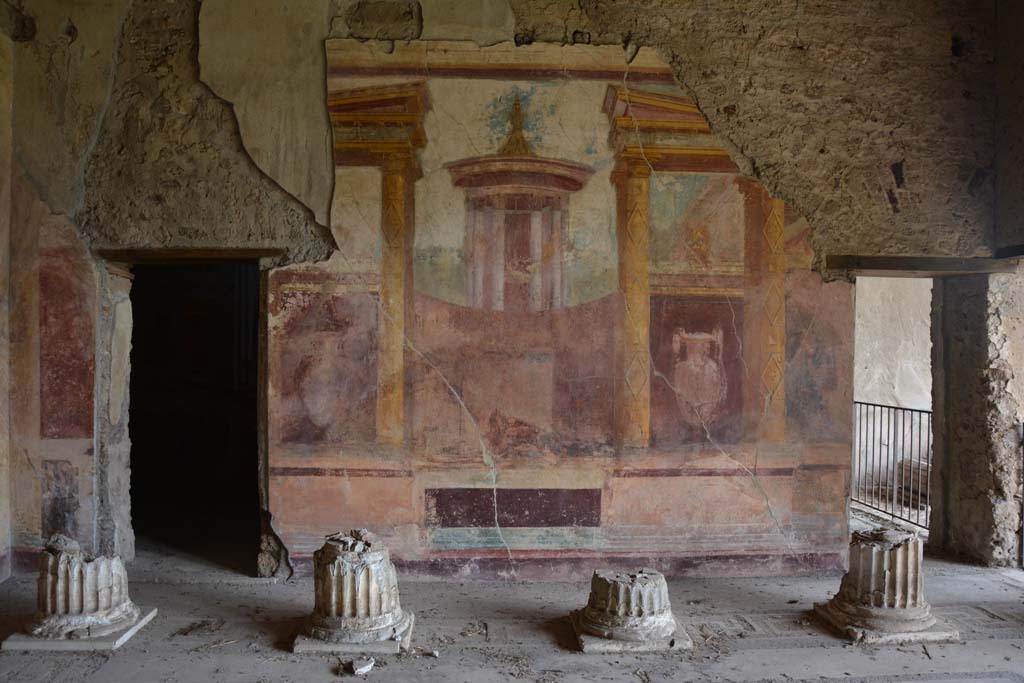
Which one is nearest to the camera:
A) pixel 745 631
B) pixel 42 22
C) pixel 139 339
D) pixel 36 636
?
pixel 36 636

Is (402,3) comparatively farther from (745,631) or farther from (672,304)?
(745,631)

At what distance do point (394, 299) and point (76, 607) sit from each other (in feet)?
7.41

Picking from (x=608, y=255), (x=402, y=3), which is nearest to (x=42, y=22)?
(x=402, y=3)

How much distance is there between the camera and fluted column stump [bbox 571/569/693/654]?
3.54 m

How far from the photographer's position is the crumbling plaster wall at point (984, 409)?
4.76m

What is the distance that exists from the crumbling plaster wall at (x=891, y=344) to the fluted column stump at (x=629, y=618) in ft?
20.2

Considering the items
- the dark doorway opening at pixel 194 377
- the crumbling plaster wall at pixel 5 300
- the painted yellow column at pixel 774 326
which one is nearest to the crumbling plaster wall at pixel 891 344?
the painted yellow column at pixel 774 326

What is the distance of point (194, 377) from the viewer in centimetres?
714

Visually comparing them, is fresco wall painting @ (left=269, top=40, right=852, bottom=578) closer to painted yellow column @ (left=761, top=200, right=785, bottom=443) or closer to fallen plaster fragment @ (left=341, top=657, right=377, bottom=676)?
painted yellow column @ (left=761, top=200, right=785, bottom=443)

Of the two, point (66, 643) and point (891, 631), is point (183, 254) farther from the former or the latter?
point (891, 631)

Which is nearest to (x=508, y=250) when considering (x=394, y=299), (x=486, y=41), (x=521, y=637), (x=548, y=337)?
(x=548, y=337)

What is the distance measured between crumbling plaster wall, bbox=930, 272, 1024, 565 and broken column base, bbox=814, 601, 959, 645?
1.48 metres

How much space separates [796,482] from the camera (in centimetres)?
461

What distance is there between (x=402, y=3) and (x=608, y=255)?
1950mm
